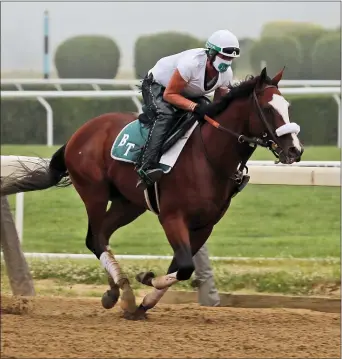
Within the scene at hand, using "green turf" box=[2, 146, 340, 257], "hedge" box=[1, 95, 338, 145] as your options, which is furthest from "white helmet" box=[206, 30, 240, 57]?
"hedge" box=[1, 95, 338, 145]

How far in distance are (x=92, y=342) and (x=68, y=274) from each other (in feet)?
8.58

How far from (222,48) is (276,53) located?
29.2ft

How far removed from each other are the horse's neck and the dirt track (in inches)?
36.7

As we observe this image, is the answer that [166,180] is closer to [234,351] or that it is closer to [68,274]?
[234,351]

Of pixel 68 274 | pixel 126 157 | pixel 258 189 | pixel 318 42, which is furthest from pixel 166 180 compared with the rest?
pixel 318 42

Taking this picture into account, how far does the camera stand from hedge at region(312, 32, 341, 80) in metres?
13.8

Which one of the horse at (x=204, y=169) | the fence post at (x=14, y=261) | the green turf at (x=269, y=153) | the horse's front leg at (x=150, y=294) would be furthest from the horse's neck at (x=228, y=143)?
the green turf at (x=269, y=153)

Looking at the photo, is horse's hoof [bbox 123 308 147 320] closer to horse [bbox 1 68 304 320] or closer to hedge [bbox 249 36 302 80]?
horse [bbox 1 68 304 320]

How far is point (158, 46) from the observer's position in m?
13.8

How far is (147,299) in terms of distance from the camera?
592cm

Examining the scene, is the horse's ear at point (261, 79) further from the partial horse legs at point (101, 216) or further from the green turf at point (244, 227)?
the green turf at point (244, 227)

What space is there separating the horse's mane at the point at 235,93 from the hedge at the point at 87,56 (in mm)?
8444

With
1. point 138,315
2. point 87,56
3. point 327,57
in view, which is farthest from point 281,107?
point 87,56

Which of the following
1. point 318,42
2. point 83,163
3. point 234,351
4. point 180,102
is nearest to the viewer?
point 234,351
